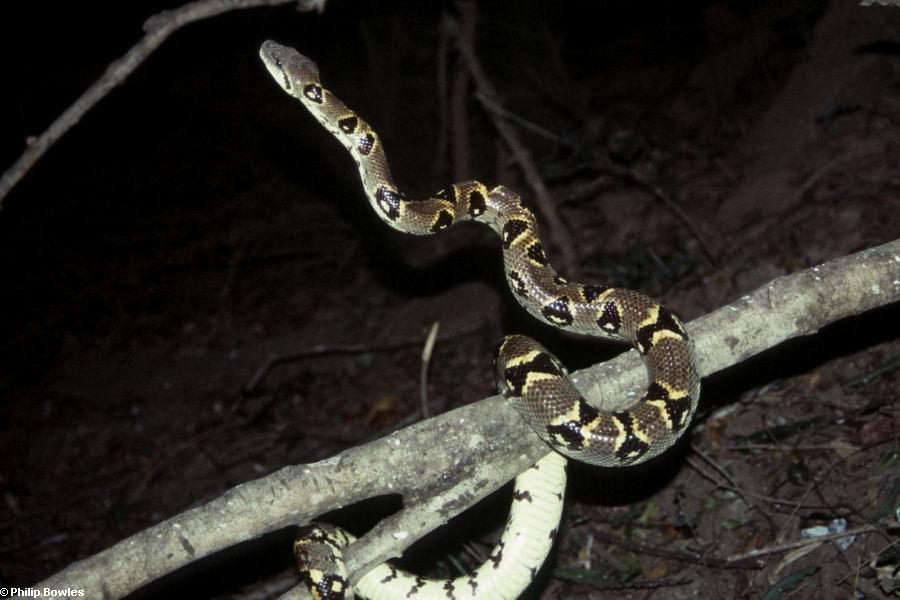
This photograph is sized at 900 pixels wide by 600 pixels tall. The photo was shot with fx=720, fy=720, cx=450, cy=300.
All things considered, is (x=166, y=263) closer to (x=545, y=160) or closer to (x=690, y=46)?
(x=545, y=160)

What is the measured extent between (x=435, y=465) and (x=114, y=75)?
335 cm

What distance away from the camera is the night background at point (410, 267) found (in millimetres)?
5461

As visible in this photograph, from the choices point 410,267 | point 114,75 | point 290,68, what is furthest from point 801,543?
point 410,267

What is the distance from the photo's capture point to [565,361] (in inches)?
296

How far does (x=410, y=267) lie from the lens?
1119 cm

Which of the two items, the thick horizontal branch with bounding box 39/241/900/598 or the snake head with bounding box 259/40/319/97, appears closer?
the thick horizontal branch with bounding box 39/241/900/598

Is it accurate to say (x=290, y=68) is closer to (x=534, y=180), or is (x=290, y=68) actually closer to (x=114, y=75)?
(x=114, y=75)

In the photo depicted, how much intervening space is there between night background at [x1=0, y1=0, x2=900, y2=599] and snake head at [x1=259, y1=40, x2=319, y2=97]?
2.82m

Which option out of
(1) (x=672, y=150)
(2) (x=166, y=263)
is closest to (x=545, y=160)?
(1) (x=672, y=150)

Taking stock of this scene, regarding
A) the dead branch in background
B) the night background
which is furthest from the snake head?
the night background

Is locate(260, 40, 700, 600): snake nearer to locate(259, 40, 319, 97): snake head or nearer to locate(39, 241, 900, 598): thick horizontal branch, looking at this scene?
locate(39, 241, 900, 598): thick horizontal branch

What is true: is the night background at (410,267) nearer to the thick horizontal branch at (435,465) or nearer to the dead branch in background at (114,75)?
the thick horizontal branch at (435,465)

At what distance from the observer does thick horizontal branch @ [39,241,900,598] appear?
371 cm

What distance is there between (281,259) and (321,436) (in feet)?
Result: 18.3
